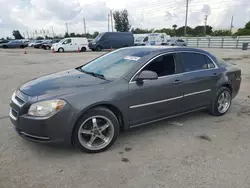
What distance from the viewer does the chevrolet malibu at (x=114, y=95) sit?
9.97 feet

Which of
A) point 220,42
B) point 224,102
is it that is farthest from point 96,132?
point 220,42

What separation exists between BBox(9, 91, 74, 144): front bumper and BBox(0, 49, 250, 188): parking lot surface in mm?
339

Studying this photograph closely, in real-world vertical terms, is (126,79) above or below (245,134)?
above

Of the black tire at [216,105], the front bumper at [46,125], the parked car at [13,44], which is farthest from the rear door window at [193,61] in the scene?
the parked car at [13,44]

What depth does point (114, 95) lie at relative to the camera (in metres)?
3.35

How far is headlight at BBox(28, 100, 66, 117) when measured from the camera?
2990mm

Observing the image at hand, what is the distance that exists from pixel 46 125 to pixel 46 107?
24 centimetres

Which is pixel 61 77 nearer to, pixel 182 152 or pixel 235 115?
pixel 182 152

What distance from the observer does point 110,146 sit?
349cm

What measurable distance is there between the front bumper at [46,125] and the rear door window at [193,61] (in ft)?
7.78

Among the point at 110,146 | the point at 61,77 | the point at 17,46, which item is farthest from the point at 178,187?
A: the point at 17,46

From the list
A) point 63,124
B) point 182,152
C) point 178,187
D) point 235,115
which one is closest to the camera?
point 178,187

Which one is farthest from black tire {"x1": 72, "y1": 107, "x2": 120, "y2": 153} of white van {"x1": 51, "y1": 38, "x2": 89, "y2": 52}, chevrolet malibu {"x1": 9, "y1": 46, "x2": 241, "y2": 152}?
white van {"x1": 51, "y1": 38, "x2": 89, "y2": 52}

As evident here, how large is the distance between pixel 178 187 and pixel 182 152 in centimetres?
83
